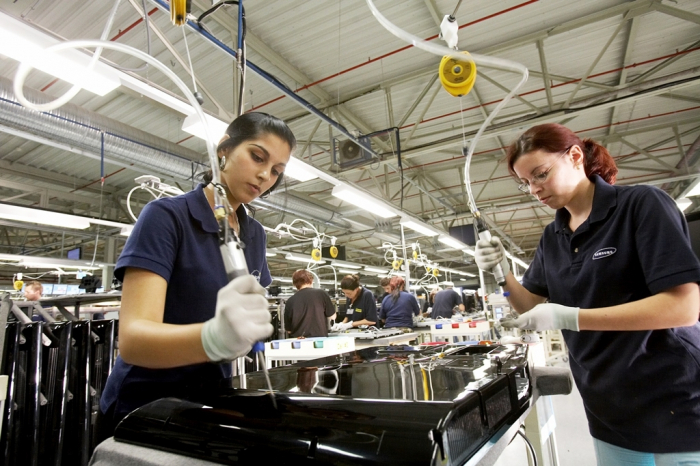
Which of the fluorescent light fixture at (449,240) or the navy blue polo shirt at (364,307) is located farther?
the fluorescent light fixture at (449,240)

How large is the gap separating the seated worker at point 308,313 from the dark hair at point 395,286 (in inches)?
53.7

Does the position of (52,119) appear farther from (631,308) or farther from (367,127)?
(631,308)

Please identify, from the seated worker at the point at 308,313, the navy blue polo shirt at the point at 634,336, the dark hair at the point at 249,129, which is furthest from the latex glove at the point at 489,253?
the seated worker at the point at 308,313

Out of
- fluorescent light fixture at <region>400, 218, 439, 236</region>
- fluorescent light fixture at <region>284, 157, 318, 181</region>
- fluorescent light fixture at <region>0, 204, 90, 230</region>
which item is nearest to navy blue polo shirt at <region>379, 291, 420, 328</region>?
fluorescent light fixture at <region>400, 218, 439, 236</region>

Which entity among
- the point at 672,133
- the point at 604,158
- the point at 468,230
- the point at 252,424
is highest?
the point at 672,133

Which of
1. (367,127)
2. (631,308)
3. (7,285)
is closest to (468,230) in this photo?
(367,127)

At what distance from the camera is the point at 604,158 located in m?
1.14

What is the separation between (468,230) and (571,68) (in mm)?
4688

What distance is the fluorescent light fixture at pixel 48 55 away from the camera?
165 centimetres

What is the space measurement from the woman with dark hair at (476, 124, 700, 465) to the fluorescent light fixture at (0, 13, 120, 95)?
179 centimetres

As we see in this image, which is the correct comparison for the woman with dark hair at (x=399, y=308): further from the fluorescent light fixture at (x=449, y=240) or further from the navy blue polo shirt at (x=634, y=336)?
the navy blue polo shirt at (x=634, y=336)

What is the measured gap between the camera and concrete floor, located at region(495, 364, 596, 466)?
7.07 ft

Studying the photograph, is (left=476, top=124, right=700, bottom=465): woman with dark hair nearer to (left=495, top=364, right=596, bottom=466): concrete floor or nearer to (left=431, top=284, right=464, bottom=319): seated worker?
(left=495, top=364, right=596, bottom=466): concrete floor

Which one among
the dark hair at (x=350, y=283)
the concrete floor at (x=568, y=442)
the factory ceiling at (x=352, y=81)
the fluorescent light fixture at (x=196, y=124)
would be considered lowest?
the concrete floor at (x=568, y=442)
